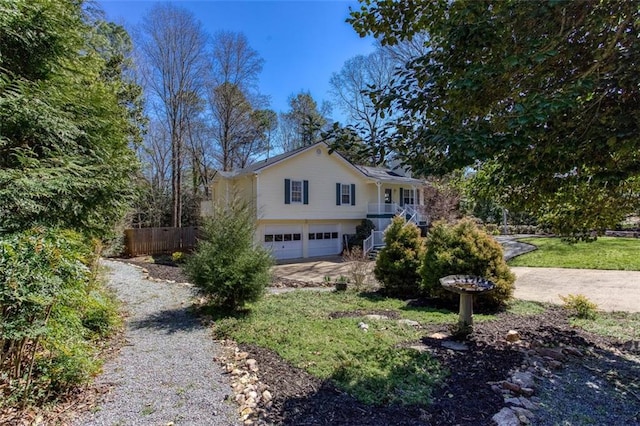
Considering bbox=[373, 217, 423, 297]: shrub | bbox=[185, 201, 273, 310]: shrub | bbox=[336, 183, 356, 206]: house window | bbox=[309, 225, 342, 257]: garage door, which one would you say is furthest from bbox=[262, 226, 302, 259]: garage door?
bbox=[185, 201, 273, 310]: shrub

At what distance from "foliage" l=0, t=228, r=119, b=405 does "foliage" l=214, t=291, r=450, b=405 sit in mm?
2449

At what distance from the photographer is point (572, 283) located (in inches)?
429

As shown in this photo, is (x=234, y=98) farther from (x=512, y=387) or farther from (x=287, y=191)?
(x=512, y=387)

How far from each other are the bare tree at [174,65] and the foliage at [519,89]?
66.8 feet

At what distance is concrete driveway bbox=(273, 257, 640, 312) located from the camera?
868 cm

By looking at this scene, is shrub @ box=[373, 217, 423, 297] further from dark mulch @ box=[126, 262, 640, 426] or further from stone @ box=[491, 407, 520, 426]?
stone @ box=[491, 407, 520, 426]

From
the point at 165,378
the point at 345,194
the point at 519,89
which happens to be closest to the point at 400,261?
the point at 519,89

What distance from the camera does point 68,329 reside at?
3463 mm

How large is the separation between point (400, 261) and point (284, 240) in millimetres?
10237

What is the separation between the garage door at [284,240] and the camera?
18.0 meters

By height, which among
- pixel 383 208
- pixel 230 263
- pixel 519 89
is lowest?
pixel 230 263

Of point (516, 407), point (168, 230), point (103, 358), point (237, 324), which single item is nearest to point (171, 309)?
point (237, 324)

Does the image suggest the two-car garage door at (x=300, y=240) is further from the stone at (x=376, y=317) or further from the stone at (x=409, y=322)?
the stone at (x=409, y=322)

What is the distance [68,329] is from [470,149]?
428 cm
